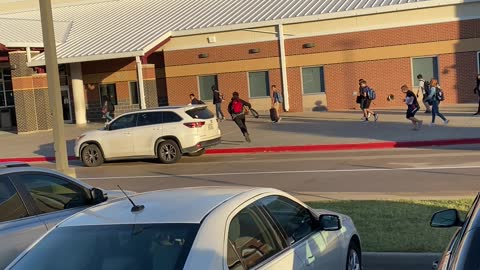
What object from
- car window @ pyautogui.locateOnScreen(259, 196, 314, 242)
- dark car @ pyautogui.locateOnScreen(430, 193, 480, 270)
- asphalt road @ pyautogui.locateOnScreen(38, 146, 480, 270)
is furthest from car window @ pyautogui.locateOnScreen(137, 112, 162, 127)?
dark car @ pyautogui.locateOnScreen(430, 193, 480, 270)

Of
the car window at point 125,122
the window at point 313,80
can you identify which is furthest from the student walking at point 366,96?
the car window at point 125,122

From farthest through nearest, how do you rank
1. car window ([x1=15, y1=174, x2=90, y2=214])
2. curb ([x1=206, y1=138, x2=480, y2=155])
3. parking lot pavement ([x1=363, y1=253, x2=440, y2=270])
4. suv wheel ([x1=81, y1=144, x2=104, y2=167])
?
suv wheel ([x1=81, y1=144, x2=104, y2=167]), curb ([x1=206, y1=138, x2=480, y2=155]), car window ([x1=15, y1=174, x2=90, y2=214]), parking lot pavement ([x1=363, y1=253, x2=440, y2=270])

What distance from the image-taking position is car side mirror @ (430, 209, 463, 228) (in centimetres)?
452

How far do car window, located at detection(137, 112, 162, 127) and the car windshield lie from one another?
1593cm

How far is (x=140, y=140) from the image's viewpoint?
2002 centimetres

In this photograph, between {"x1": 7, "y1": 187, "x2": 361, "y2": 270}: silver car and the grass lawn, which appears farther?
the grass lawn

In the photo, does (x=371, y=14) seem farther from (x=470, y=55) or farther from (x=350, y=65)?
(x=470, y=55)

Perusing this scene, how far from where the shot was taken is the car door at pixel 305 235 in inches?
Result: 191

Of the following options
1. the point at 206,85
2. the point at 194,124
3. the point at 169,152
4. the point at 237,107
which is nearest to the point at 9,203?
the point at 194,124

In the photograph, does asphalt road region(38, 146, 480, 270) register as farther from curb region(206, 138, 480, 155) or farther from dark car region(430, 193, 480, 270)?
dark car region(430, 193, 480, 270)

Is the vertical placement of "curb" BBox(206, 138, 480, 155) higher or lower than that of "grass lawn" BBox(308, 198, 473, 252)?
lower

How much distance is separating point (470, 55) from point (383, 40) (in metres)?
4.06

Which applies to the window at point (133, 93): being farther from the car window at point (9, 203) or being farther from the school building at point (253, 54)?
the car window at point (9, 203)

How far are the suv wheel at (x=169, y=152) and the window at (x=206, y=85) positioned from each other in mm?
16428
